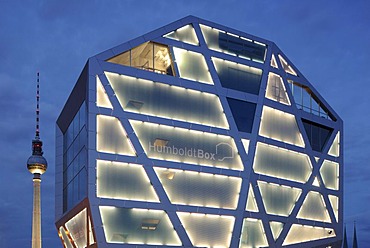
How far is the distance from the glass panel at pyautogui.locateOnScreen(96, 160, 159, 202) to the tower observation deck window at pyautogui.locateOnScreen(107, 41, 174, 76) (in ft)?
25.3

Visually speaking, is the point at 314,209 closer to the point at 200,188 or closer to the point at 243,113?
the point at 243,113

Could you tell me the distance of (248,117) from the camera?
159ft

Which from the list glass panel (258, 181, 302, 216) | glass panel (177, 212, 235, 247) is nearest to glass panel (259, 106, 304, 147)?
glass panel (258, 181, 302, 216)

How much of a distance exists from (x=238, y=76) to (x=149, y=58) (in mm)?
8333

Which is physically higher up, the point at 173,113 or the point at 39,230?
the point at 173,113

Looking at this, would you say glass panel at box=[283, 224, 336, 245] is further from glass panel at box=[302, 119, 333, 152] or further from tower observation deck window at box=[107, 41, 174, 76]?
tower observation deck window at box=[107, 41, 174, 76]

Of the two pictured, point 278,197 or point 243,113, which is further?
point 278,197

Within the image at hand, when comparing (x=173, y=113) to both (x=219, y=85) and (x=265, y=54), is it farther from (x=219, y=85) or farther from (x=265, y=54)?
(x=265, y=54)

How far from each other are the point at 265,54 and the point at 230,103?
7.03 meters

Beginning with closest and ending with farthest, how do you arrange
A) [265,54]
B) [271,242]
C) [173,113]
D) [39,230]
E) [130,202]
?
[130,202], [173,113], [271,242], [265,54], [39,230]

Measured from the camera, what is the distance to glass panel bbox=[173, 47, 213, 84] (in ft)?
151

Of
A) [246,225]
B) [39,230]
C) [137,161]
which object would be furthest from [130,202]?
[39,230]

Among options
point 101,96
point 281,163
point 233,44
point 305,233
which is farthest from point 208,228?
point 233,44

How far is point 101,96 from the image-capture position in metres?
41.8
